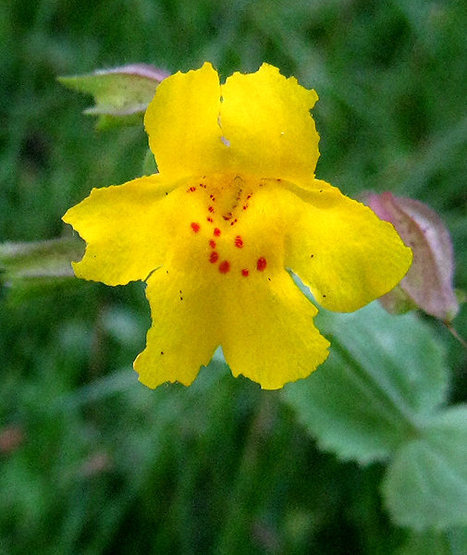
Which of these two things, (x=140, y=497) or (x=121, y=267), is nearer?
(x=121, y=267)

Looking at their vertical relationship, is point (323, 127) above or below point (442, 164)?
below

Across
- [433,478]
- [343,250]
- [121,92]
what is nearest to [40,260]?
[121,92]

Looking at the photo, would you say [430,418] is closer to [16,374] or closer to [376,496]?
[376,496]

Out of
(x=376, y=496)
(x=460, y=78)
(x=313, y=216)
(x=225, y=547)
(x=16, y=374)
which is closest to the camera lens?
(x=313, y=216)

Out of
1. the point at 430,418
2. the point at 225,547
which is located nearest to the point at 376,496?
the point at 430,418

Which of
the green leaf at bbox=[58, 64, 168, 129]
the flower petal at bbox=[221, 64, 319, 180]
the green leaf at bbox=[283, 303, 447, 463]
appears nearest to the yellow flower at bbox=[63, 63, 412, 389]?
the flower petal at bbox=[221, 64, 319, 180]

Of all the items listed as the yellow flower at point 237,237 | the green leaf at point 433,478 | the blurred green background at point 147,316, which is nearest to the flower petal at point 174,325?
the yellow flower at point 237,237

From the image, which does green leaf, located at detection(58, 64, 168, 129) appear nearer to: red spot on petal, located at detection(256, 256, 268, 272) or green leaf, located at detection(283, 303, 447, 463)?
red spot on petal, located at detection(256, 256, 268, 272)

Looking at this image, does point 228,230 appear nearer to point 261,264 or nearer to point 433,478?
point 261,264
